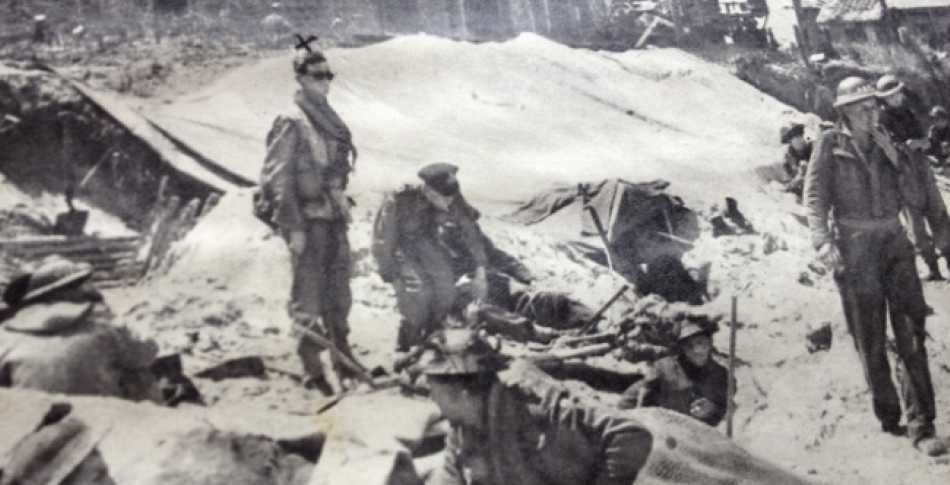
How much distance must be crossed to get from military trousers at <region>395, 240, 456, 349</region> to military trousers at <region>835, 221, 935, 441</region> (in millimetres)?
1665

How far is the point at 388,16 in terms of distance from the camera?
8.61 meters

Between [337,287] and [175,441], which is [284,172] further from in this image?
[175,441]

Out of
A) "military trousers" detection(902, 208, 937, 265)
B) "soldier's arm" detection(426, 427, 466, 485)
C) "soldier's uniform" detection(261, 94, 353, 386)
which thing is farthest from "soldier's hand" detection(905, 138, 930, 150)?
"soldier's arm" detection(426, 427, 466, 485)

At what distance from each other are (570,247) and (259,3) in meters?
4.06

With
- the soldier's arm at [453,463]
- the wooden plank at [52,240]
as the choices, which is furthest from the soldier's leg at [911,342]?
the wooden plank at [52,240]

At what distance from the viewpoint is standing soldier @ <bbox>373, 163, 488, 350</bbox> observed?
368 centimetres

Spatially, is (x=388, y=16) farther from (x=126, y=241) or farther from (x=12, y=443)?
(x=12, y=443)

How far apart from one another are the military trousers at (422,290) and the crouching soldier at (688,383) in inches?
36.9

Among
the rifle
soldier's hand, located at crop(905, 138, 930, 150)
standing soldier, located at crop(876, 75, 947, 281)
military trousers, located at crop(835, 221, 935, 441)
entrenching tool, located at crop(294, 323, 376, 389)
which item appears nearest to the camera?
military trousers, located at crop(835, 221, 935, 441)

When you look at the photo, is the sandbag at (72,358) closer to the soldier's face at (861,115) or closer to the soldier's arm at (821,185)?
the soldier's arm at (821,185)

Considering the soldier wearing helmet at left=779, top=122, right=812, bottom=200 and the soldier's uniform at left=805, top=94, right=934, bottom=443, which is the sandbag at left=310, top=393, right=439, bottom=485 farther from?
the soldier wearing helmet at left=779, top=122, right=812, bottom=200

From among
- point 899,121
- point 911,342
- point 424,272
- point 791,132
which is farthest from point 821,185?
point 791,132

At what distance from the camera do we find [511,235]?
4574 mm

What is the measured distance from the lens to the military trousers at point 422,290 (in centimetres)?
365
